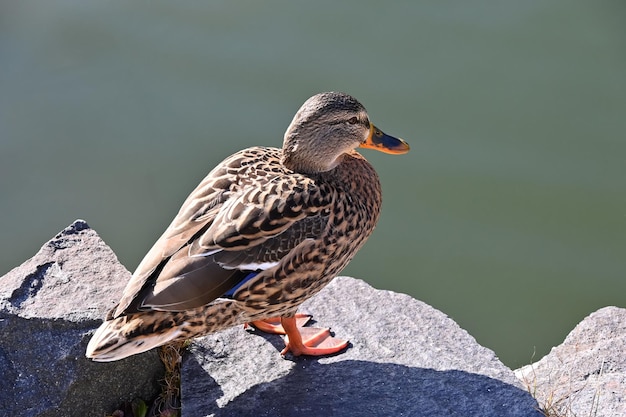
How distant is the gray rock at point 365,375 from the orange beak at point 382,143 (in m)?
0.81

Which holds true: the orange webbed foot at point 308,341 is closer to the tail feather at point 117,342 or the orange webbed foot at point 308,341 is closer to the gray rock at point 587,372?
the tail feather at point 117,342

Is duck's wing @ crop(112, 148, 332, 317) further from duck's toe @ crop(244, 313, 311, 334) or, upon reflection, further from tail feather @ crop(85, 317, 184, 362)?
duck's toe @ crop(244, 313, 311, 334)

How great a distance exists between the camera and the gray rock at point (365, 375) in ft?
12.7

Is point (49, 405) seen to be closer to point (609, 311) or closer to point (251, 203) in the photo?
point (251, 203)

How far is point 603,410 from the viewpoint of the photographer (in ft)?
13.5

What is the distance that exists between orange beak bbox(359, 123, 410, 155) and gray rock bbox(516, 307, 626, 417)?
1.25 metres

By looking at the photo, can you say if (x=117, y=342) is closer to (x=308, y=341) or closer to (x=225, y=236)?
(x=225, y=236)

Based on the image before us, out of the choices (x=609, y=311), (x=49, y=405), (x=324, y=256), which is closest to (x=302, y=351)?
(x=324, y=256)

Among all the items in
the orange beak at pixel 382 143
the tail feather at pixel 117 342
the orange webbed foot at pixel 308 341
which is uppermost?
the orange beak at pixel 382 143

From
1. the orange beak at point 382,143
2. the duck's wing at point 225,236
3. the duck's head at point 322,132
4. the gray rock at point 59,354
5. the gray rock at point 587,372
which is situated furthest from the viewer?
the orange beak at point 382,143

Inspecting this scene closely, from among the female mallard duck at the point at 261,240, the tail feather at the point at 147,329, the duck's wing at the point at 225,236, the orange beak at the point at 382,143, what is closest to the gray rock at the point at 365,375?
the female mallard duck at the point at 261,240

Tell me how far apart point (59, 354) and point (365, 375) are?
4.41ft

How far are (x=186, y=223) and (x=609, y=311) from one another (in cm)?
244

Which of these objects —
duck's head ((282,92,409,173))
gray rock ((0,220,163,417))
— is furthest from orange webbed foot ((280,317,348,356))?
duck's head ((282,92,409,173))
